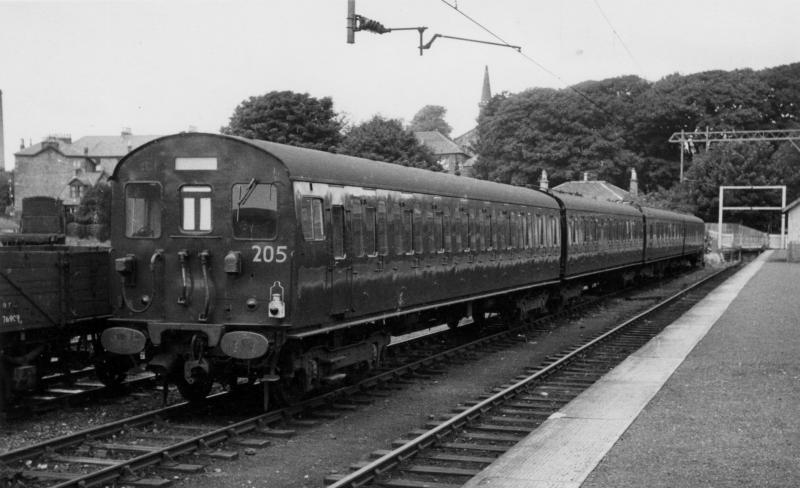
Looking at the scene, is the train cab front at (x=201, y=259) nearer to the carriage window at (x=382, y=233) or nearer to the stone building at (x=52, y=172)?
the carriage window at (x=382, y=233)

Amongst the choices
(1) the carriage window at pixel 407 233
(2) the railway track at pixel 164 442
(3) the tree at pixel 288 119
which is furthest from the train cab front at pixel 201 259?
(3) the tree at pixel 288 119

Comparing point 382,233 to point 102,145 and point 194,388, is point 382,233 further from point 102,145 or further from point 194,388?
point 102,145

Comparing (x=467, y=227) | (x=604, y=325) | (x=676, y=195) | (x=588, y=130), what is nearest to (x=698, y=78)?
(x=588, y=130)

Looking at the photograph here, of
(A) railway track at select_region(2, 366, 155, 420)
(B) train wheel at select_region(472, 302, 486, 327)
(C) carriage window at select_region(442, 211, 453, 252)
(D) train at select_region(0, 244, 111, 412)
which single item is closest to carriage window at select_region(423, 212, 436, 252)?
(C) carriage window at select_region(442, 211, 453, 252)

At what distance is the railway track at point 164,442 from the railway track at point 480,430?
1549 mm

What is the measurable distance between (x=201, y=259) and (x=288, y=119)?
46.6 metres

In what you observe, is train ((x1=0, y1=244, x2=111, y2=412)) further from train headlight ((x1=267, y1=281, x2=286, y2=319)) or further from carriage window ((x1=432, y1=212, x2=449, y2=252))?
carriage window ((x1=432, y1=212, x2=449, y2=252))

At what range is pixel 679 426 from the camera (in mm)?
10109

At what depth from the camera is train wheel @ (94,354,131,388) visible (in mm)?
11648

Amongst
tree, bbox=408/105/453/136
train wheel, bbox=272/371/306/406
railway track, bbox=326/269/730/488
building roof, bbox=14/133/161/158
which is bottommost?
railway track, bbox=326/269/730/488

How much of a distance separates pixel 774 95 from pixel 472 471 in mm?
89409

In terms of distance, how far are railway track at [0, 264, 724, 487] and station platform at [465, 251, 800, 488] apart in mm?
2899

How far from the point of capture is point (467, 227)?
1655 centimetres

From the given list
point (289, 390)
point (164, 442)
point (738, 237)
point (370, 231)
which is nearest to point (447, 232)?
point (370, 231)
